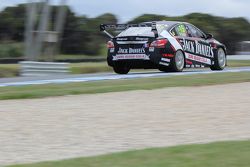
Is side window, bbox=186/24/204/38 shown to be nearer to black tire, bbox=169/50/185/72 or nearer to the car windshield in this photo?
black tire, bbox=169/50/185/72

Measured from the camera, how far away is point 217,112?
36.4 ft

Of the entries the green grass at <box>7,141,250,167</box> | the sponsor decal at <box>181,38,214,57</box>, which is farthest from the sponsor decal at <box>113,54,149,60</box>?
the green grass at <box>7,141,250,167</box>

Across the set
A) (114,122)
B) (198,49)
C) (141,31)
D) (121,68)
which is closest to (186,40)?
(198,49)

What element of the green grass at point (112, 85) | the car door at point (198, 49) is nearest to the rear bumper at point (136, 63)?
the car door at point (198, 49)

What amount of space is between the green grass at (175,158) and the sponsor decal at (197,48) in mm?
11866

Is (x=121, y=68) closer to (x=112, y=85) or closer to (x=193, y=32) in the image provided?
(x=193, y=32)

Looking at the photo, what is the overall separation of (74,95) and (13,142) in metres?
5.09

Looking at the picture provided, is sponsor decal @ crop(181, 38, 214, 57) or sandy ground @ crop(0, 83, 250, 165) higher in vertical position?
sandy ground @ crop(0, 83, 250, 165)

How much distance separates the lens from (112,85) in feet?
50.1

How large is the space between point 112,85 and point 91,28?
2395cm

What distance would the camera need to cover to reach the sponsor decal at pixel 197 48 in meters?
19.4

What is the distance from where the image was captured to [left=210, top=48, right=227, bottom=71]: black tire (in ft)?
68.9

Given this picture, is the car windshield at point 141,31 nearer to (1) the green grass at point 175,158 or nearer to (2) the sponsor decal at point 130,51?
(2) the sponsor decal at point 130,51

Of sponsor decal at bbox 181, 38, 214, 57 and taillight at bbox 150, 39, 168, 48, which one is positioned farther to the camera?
sponsor decal at bbox 181, 38, 214, 57
